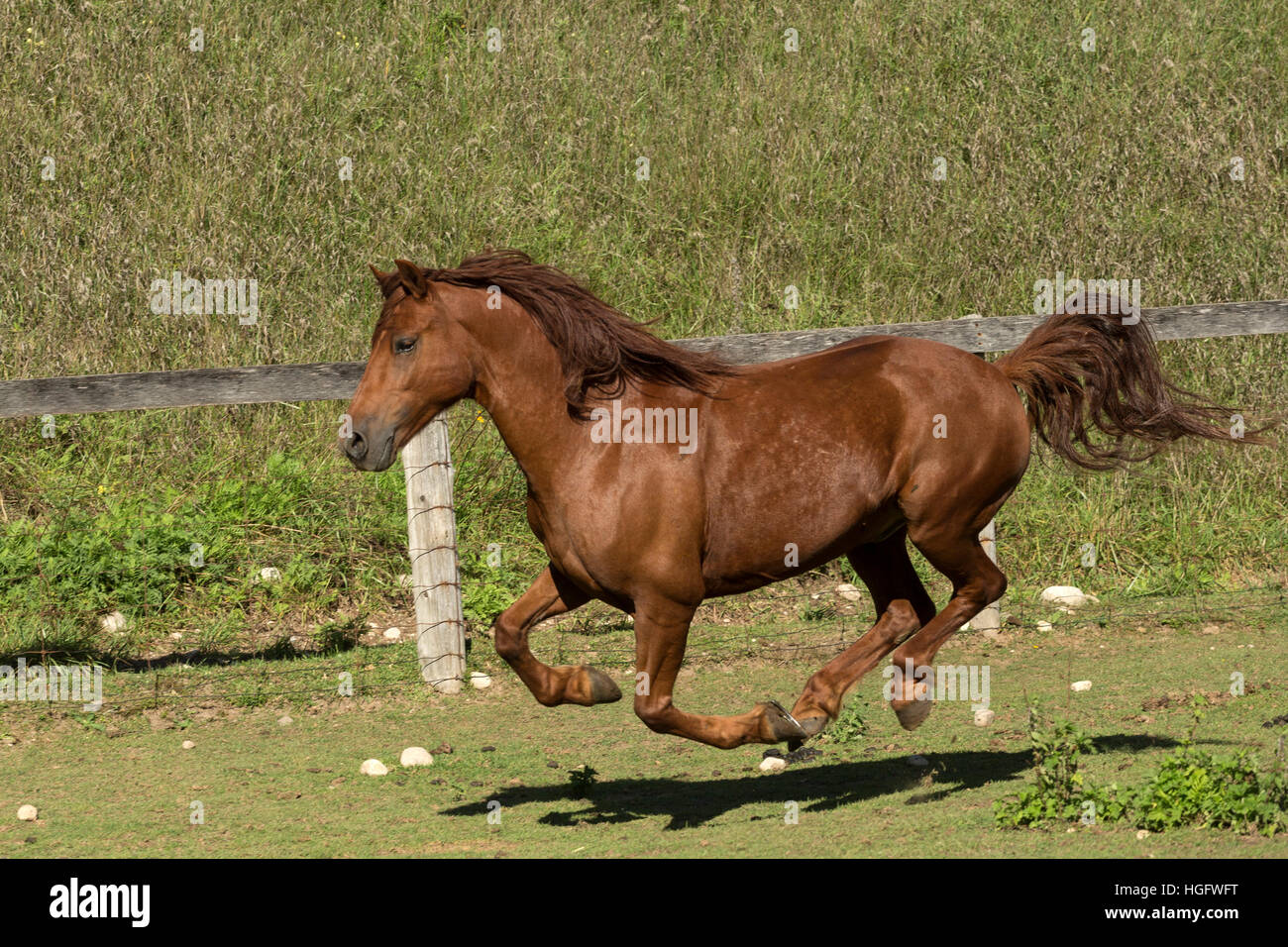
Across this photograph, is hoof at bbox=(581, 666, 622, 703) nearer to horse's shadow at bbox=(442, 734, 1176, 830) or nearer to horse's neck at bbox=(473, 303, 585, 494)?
horse's shadow at bbox=(442, 734, 1176, 830)

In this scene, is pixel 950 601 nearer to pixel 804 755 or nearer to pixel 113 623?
pixel 804 755

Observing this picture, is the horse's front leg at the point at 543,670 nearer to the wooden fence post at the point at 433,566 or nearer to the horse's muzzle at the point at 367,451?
the horse's muzzle at the point at 367,451

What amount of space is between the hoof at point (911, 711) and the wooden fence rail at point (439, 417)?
2.65 meters

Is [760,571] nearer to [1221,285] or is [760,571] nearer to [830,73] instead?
[1221,285]

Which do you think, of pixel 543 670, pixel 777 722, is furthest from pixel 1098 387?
pixel 543 670

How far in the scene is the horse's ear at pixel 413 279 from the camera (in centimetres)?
493

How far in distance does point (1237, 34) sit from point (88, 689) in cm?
1338

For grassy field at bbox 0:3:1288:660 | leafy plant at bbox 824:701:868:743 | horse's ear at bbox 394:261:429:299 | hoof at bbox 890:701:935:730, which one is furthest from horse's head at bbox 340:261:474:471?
grassy field at bbox 0:3:1288:660

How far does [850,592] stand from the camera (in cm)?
931

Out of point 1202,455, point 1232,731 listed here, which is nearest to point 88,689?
point 1232,731

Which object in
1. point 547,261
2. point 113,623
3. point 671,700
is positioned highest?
point 547,261

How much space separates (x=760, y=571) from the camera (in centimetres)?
541

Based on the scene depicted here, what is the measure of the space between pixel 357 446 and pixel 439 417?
111 inches

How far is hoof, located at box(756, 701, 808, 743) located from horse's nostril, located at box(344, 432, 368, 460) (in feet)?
5.88
